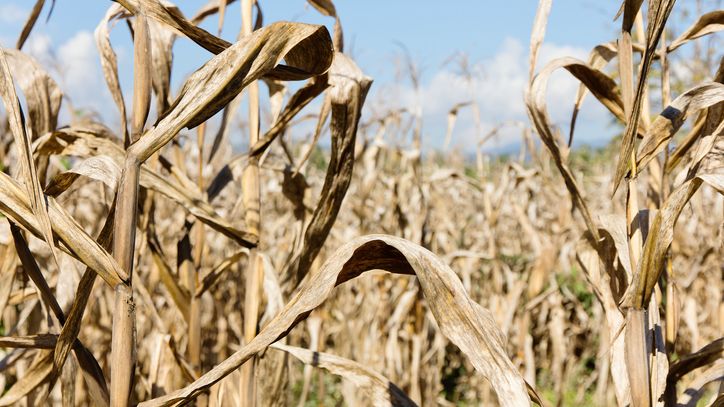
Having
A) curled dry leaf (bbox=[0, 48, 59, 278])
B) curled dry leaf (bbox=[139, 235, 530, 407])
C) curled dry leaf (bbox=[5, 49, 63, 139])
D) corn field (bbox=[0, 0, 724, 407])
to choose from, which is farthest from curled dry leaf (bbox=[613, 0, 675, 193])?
curled dry leaf (bbox=[5, 49, 63, 139])

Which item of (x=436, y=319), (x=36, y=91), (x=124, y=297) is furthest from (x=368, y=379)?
(x=36, y=91)

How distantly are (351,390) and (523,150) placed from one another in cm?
249

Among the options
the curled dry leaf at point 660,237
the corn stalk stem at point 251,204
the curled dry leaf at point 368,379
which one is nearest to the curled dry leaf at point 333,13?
the corn stalk stem at point 251,204

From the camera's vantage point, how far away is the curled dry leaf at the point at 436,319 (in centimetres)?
86

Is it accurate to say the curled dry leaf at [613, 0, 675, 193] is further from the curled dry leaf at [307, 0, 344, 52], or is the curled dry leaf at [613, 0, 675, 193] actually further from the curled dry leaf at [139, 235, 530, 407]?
the curled dry leaf at [307, 0, 344, 52]

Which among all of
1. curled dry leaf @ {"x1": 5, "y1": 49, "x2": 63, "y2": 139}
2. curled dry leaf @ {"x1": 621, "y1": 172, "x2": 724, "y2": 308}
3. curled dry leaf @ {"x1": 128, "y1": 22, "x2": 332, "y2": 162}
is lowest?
curled dry leaf @ {"x1": 621, "y1": 172, "x2": 724, "y2": 308}

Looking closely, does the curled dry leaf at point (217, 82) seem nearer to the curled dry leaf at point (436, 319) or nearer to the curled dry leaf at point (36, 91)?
the curled dry leaf at point (436, 319)

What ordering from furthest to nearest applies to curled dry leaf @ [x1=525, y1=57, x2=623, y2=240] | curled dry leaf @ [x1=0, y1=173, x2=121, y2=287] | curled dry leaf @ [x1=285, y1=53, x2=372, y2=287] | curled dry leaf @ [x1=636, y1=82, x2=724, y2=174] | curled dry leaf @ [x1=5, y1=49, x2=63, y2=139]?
curled dry leaf @ [x1=5, y1=49, x2=63, y2=139] → curled dry leaf @ [x1=285, y1=53, x2=372, y2=287] → curled dry leaf @ [x1=525, y1=57, x2=623, y2=240] → curled dry leaf @ [x1=636, y1=82, x2=724, y2=174] → curled dry leaf @ [x1=0, y1=173, x2=121, y2=287]

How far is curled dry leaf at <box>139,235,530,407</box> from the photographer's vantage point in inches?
33.7

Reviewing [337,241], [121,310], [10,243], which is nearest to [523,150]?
[337,241]

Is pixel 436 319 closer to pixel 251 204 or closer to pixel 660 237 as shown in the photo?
pixel 660 237

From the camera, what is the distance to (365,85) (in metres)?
1.34

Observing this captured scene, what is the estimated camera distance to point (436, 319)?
889 millimetres

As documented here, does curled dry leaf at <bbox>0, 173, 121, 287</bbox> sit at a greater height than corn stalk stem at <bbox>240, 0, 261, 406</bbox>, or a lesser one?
lesser
